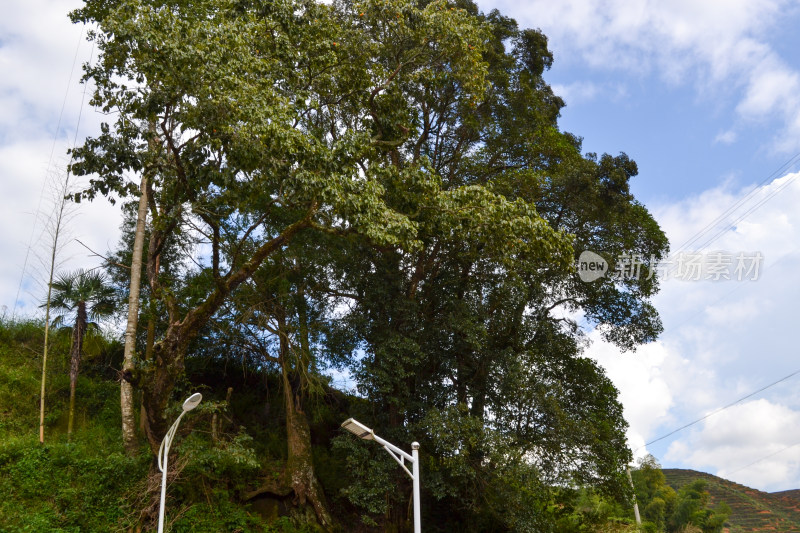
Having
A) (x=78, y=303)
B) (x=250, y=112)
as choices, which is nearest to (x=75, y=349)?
(x=78, y=303)

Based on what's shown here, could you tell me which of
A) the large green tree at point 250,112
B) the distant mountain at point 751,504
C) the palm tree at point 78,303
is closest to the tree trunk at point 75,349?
the palm tree at point 78,303

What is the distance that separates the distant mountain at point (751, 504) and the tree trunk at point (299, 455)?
65.1 feet

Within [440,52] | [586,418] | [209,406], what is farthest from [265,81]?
[586,418]

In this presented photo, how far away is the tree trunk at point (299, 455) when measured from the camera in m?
14.9

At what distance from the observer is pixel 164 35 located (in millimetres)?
10375

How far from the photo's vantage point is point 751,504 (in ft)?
105

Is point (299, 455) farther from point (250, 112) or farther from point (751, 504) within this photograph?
point (751, 504)

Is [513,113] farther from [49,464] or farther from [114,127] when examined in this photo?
[49,464]

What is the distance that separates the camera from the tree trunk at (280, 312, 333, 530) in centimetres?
1494

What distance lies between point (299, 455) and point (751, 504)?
89.0 ft

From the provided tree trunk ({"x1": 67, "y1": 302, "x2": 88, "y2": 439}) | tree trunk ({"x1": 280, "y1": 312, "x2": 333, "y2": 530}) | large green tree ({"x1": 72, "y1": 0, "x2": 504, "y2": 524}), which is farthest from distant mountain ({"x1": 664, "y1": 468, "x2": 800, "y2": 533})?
tree trunk ({"x1": 67, "y1": 302, "x2": 88, "y2": 439})

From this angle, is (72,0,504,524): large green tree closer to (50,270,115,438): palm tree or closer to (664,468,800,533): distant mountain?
(50,270,115,438): palm tree

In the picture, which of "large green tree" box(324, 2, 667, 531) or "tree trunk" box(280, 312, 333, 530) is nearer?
"large green tree" box(324, 2, 667, 531)

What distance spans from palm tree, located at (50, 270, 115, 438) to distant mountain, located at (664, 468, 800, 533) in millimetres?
25386
